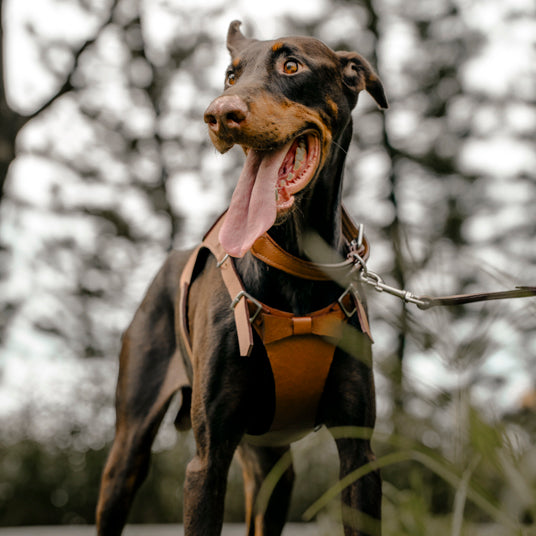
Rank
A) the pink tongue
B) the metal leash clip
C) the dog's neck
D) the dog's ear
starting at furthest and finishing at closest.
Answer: the dog's ear < the dog's neck < the pink tongue < the metal leash clip

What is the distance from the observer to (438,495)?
1550 millimetres

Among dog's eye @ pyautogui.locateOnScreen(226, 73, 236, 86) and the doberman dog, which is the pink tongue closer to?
the doberman dog

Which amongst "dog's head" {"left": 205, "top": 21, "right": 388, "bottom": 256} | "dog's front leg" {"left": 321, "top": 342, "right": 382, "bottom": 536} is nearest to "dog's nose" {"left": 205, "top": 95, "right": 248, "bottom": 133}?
"dog's head" {"left": 205, "top": 21, "right": 388, "bottom": 256}

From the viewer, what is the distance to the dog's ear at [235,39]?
117 inches

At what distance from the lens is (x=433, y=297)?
0.90 m

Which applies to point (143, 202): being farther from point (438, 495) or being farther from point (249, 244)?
point (438, 495)

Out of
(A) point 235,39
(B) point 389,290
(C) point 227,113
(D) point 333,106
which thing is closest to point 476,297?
(B) point 389,290

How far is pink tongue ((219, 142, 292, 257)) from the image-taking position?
2.20 meters

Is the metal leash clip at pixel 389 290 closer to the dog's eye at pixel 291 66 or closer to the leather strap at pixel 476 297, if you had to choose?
the leather strap at pixel 476 297

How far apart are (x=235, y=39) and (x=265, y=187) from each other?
117 centimetres

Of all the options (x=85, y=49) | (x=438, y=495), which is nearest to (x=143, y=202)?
(x=85, y=49)

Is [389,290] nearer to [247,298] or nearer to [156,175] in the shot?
[247,298]

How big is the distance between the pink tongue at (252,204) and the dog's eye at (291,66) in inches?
12.2

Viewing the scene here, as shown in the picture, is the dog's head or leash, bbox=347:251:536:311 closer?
leash, bbox=347:251:536:311
